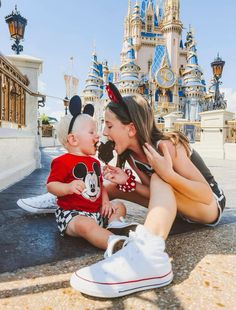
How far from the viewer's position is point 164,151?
160cm

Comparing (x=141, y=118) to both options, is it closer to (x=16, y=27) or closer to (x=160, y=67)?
(x=16, y=27)

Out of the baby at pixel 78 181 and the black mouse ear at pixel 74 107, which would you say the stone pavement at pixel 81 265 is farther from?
the black mouse ear at pixel 74 107

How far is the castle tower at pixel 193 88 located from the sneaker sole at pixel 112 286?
40039 millimetres

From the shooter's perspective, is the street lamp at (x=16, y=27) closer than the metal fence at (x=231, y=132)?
Yes

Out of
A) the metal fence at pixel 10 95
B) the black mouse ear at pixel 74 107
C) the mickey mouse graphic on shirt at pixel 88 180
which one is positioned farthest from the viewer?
the metal fence at pixel 10 95

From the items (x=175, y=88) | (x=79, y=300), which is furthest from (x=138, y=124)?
(x=175, y=88)

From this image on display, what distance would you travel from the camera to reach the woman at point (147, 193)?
1.16 metres

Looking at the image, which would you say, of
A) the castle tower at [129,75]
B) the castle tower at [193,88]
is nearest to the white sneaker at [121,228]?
the castle tower at [129,75]

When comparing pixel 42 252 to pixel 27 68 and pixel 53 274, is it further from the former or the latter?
pixel 27 68

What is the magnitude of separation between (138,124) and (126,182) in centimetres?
43

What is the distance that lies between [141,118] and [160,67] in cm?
4142

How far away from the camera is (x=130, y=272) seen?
1165mm

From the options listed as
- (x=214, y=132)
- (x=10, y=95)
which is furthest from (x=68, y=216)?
(x=214, y=132)

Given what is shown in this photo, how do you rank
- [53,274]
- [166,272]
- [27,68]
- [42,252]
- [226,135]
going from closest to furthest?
[166,272] → [53,274] → [42,252] → [27,68] → [226,135]
